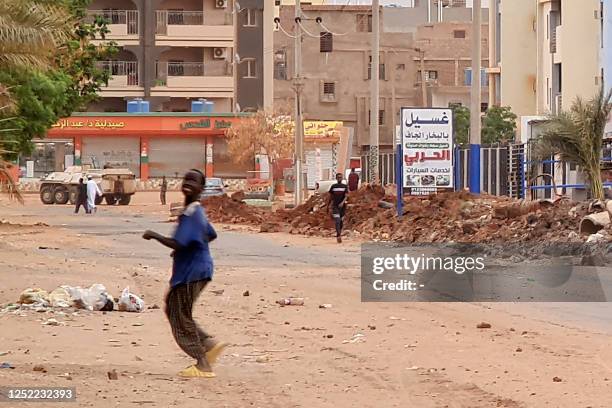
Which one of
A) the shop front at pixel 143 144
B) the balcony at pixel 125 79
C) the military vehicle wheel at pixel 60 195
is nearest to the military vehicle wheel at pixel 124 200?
the military vehicle wheel at pixel 60 195

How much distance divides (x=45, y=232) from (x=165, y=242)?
1043 inches

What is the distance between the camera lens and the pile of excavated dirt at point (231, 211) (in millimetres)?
44562

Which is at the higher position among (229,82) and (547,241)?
(229,82)

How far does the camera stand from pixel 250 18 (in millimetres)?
A: 89312

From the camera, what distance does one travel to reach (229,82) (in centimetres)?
8525

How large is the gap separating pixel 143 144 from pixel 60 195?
59.8ft

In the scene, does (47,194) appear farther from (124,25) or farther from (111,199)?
(124,25)

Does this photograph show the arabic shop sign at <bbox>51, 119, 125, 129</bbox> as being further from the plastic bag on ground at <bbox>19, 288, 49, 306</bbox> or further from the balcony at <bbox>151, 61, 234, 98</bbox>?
the plastic bag on ground at <bbox>19, 288, 49, 306</bbox>

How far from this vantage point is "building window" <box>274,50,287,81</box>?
323 ft

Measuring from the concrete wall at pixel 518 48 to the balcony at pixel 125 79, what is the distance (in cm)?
2347

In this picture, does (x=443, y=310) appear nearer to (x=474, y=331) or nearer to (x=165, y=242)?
(x=474, y=331)

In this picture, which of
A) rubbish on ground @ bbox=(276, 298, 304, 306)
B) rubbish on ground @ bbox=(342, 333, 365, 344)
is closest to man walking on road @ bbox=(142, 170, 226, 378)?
rubbish on ground @ bbox=(342, 333, 365, 344)

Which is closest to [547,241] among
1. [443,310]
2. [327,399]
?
[443,310]

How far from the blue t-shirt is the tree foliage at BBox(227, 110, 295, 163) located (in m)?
68.2
